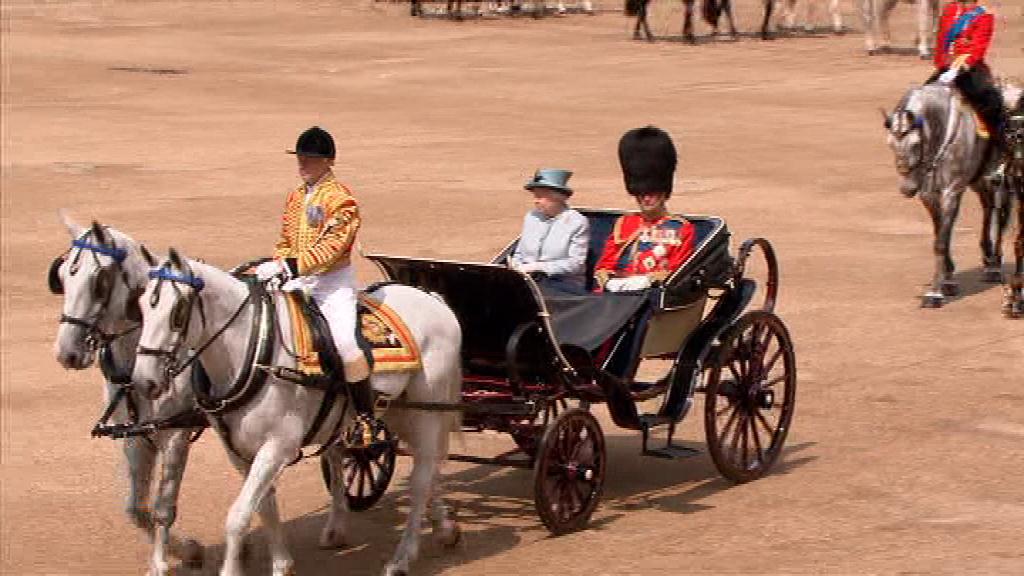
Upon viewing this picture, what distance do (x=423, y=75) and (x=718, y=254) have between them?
2501 centimetres

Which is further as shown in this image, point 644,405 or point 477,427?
point 644,405

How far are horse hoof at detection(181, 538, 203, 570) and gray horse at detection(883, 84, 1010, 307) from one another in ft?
29.8

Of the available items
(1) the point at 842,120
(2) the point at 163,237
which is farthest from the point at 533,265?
(1) the point at 842,120

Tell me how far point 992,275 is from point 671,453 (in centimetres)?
855

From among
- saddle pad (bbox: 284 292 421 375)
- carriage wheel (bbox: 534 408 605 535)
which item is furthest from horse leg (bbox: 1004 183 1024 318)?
saddle pad (bbox: 284 292 421 375)

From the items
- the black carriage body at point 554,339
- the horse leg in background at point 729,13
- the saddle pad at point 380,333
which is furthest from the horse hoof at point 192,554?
the horse leg in background at point 729,13

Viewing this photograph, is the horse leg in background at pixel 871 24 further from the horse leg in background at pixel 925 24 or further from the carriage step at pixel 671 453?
the carriage step at pixel 671 453

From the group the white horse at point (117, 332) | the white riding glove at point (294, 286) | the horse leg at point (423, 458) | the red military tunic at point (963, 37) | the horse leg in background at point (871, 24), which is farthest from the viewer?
the horse leg in background at point (871, 24)

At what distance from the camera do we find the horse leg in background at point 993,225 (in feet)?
64.2

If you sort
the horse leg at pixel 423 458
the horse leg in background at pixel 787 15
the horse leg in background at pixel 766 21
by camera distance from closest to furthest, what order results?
the horse leg at pixel 423 458, the horse leg in background at pixel 766 21, the horse leg in background at pixel 787 15

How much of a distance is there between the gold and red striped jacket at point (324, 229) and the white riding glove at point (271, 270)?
80 mm

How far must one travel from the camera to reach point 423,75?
3762cm

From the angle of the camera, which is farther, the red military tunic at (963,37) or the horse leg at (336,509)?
the red military tunic at (963,37)

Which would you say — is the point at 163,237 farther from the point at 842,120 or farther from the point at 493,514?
the point at 842,120
